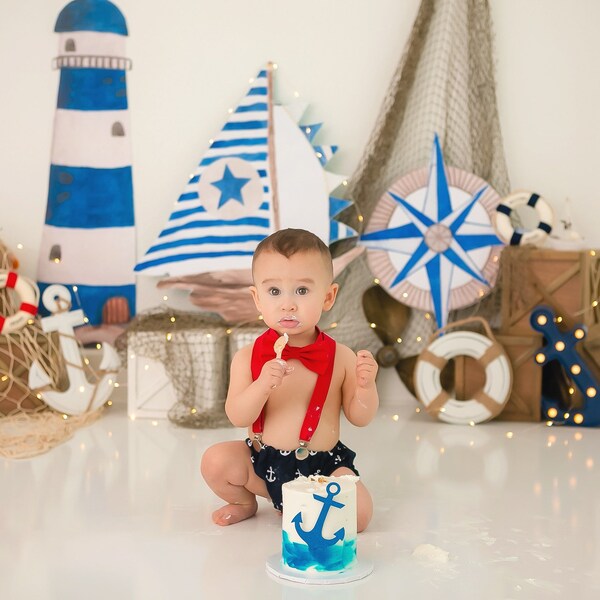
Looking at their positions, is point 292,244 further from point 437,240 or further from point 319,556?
point 437,240

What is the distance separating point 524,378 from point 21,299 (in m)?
1.79

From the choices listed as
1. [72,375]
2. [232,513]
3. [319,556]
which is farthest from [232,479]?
[72,375]

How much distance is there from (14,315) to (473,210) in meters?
1.69

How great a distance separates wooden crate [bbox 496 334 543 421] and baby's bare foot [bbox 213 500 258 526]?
1.41m

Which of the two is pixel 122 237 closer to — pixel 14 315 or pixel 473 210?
pixel 14 315

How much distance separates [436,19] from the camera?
12.1ft

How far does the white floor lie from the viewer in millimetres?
1822

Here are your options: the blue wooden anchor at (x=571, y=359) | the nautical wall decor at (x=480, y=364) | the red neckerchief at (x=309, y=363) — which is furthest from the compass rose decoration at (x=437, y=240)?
the red neckerchief at (x=309, y=363)

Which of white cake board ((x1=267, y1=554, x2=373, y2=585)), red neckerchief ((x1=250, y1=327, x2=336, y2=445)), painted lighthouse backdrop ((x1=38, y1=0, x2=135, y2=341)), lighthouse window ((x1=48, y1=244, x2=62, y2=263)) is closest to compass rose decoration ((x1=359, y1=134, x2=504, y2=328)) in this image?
painted lighthouse backdrop ((x1=38, y1=0, x2=135, y2=341))

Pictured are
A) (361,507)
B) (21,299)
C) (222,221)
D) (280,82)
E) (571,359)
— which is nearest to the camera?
(361,507)

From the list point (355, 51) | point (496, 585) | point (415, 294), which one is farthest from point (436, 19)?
point (496, 585)

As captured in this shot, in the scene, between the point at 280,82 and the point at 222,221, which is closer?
the point at 222,221

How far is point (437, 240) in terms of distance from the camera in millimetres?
3604

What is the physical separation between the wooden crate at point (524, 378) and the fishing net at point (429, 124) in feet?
0.98
